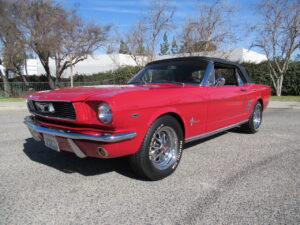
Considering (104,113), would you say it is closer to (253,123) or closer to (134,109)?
(134,109)

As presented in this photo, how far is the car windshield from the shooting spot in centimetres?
363

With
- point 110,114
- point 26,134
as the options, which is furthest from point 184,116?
point 26,134

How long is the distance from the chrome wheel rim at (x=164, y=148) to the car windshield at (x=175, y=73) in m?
1.06

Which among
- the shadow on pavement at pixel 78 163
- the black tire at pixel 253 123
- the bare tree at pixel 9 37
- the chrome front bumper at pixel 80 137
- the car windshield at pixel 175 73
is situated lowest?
the shadow on pavement at pixel 78 163

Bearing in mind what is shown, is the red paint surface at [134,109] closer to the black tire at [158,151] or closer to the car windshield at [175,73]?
the black tire at [158,151]

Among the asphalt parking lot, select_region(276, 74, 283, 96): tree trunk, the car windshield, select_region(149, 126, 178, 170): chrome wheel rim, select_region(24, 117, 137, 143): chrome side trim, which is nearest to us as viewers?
the asphalt parking lot

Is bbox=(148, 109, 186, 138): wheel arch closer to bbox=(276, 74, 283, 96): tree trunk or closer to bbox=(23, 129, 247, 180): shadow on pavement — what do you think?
bbox=(23, 129, 247, 180): shadow on pavement

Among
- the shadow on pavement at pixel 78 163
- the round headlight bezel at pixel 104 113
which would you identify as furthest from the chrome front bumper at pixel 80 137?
the shadow on pavement at pixel 78 163

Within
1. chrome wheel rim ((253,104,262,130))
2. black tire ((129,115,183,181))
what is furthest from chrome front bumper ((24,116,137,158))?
chrome wheel rim ((253,104,262,130))

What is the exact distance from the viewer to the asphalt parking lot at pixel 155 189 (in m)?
2.03

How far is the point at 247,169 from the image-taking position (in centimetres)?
308

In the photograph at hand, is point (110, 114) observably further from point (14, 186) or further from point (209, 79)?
point (209, 79)

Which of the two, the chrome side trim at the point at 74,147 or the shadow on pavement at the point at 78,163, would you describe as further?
the shadow on pavement at the point at 78,163

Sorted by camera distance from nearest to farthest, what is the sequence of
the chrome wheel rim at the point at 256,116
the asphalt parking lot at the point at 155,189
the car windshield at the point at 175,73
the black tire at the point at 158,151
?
1. the asphalt parking lot at the point at 155,189
2. the black tire at the point at 158,151
3. the car windshield at the point at 175,73
4. the chrome wheel rim at the point at 256,116
